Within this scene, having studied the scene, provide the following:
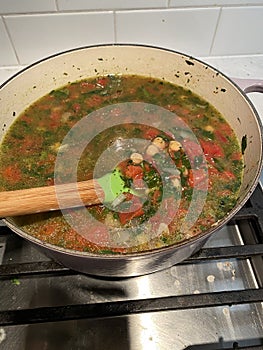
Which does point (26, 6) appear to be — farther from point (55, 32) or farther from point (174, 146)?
point (174, 146)

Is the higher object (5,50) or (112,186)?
(5,50)

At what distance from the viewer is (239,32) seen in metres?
1.54

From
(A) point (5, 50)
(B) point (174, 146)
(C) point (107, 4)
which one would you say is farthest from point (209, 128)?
(A) point (5, 50)

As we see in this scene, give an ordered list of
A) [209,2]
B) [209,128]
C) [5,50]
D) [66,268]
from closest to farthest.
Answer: [66,268] < [209,128] < [209,2] < [5,50]

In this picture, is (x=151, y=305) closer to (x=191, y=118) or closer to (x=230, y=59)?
(x=191, y=118)

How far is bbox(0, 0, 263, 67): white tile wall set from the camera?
1360mm

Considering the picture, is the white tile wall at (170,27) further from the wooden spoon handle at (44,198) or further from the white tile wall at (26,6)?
the wooden spoon handle at (44,198)

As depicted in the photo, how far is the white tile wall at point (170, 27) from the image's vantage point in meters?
1.41

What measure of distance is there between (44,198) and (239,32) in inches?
45.1

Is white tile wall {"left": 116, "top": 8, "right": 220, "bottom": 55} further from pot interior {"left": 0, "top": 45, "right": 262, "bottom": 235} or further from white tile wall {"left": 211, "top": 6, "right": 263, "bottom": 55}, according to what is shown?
pot interior {"left": 0, "top": 45, "right": 262, "bottom": 235}

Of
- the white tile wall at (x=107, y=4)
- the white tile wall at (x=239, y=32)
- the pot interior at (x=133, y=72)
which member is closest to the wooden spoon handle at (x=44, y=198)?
the pot interior at (x=133, y=72)

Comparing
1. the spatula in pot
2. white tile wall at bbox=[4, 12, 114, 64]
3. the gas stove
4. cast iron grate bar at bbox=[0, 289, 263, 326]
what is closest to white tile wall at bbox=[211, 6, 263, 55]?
white tile wall at bbox=[4, 12, 114, 64]

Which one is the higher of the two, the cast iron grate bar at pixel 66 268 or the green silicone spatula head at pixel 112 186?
the green silicone spatula head at pixel 112 186

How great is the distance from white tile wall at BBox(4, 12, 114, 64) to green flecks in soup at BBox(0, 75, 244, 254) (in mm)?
199
